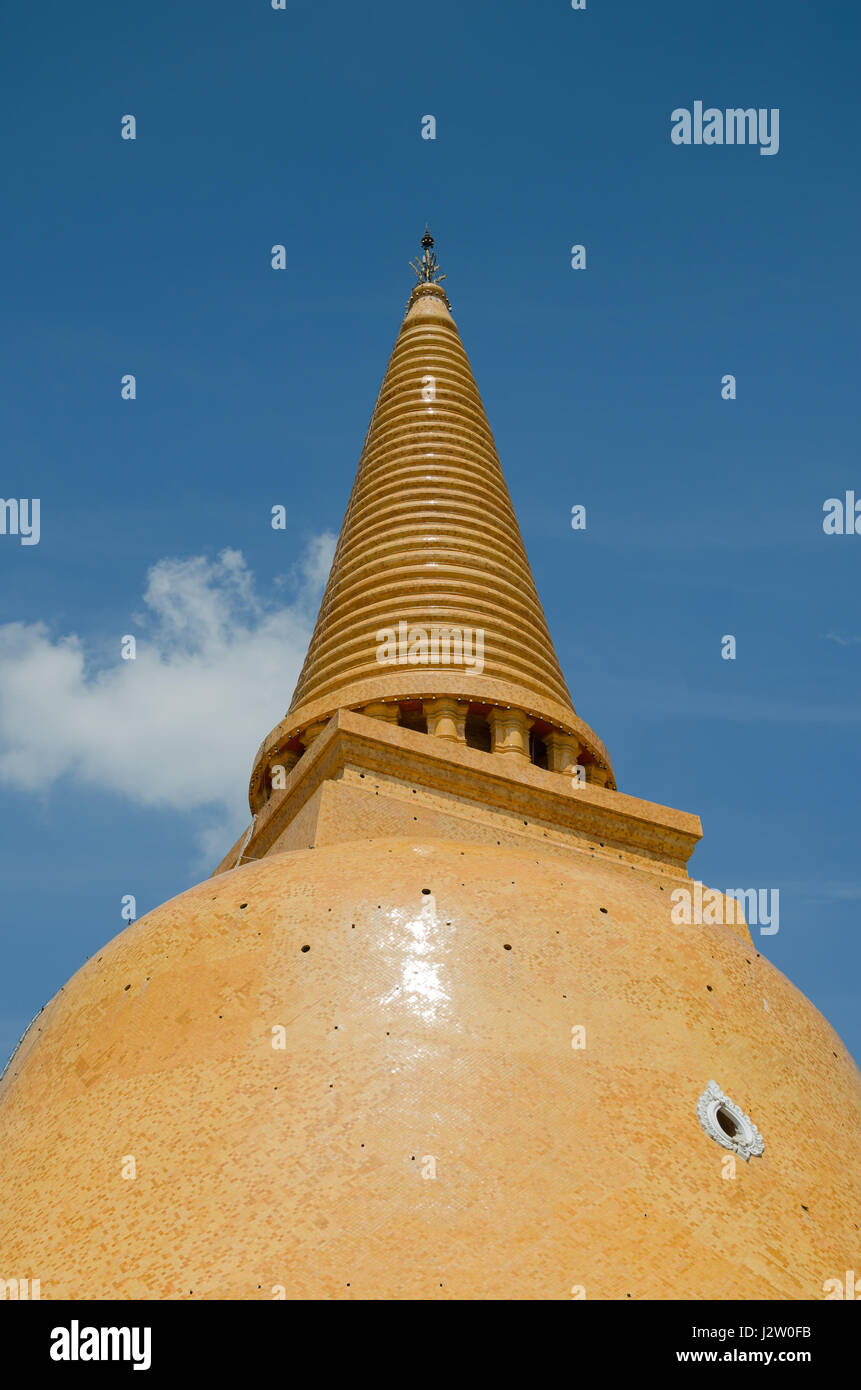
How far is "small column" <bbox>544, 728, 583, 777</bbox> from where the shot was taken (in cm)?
1450

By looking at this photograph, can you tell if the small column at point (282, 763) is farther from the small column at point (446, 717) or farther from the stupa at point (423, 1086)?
the stupa at point (423, 1086)

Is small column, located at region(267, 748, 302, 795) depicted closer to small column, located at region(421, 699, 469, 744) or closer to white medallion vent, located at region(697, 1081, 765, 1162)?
small column, located at region(421, 699, 469, 744)

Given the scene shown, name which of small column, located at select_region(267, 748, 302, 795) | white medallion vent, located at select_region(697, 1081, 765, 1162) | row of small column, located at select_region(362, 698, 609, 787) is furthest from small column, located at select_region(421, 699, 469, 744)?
white medallion vent, located at select_region(697, 1081, 765, 1162)

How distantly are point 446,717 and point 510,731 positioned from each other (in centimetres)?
76

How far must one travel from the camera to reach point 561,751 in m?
14.5

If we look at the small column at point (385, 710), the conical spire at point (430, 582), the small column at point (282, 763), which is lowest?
the small column at point (282, 763)

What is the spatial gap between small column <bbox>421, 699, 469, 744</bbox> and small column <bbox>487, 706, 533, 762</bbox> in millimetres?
351

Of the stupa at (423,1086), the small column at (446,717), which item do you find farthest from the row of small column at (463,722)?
the stupa at (423,1086)

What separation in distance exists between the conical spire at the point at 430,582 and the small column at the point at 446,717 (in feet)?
0.41

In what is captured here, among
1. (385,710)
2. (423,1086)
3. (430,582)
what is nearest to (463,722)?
(385,710)

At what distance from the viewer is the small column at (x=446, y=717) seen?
1358 centimetres

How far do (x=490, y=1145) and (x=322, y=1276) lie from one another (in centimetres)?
130
